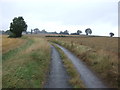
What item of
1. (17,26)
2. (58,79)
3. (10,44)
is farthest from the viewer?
(17,26)

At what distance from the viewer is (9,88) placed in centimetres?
1096

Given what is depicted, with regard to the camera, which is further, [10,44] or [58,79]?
[10,44]

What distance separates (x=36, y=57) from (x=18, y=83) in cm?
793

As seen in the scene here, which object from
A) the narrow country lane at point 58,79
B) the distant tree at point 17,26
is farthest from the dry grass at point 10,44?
the distant tree at point 17,26

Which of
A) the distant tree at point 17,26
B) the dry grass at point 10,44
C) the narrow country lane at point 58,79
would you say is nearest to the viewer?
the narrow country lane at point 58,79

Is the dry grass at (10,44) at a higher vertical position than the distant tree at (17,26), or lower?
lower

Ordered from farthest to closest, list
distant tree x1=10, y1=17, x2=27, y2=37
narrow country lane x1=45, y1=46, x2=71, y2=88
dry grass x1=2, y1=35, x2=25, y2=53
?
distant tree x1=10, y1=17, x2=27, y2=37 < dry grass x1=2, y1=35, x2=25, y2=53 < narrow country lane x1=45, y1=46, x2=71, y2=88

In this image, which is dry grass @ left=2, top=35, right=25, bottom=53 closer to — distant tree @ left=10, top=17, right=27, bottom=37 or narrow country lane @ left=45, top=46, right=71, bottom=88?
narrow country lane @ left=45, top=46, right=71, bottom=88

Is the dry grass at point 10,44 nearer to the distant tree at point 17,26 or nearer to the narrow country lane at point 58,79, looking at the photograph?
the narrow country lane at point 58,79

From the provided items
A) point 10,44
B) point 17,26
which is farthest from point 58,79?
point 17,26

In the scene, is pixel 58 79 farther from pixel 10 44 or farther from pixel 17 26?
pixel 17 26

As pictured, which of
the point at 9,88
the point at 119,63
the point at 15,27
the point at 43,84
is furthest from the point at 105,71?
the point at 15,27

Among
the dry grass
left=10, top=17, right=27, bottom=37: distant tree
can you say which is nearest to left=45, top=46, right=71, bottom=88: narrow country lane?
the dry grass

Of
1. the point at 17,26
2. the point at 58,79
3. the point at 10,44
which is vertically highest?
the point at 17,26
